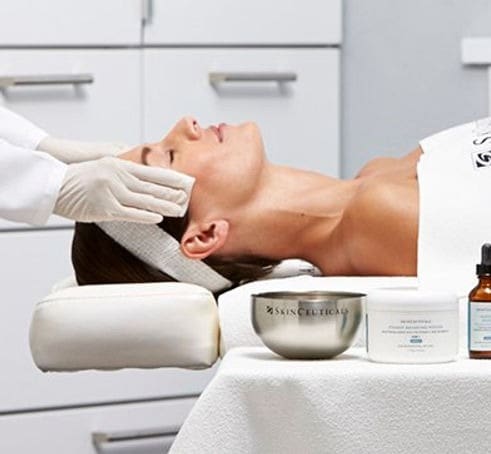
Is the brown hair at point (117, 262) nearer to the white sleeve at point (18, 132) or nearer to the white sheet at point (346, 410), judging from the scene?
the white sleeve at point (18, 132)

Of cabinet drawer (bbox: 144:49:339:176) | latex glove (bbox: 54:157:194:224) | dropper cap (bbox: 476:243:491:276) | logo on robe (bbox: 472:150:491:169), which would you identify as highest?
cabinet drawer (bbox: 144:49:339:176)

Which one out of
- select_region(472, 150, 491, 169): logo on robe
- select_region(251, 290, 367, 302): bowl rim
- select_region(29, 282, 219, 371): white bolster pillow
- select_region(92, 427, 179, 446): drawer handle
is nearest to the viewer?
select_region(251, 290, 367, 302): bowl rim

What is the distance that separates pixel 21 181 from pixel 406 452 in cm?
79

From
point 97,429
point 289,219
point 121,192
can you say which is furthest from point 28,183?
point 97,429

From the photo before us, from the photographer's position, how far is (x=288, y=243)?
7.00 feet

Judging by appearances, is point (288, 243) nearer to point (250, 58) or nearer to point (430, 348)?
point (430, 348)

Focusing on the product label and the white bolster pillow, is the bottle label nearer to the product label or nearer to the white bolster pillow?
the product label

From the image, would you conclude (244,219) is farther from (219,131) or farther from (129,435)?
(129,435)

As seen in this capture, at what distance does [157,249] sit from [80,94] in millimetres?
1024

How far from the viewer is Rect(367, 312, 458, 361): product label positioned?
1.55 m

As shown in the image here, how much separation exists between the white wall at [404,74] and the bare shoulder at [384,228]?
1.12 meters

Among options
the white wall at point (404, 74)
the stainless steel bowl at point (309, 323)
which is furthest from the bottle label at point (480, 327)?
the white wall at point (404, 74)

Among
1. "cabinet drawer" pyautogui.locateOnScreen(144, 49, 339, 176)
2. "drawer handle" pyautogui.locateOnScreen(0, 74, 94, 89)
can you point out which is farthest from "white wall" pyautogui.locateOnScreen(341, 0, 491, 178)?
"drawer handle" pyautogui.locateOnScreen(0, 74, 94, 89)

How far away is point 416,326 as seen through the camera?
5.10 ft
